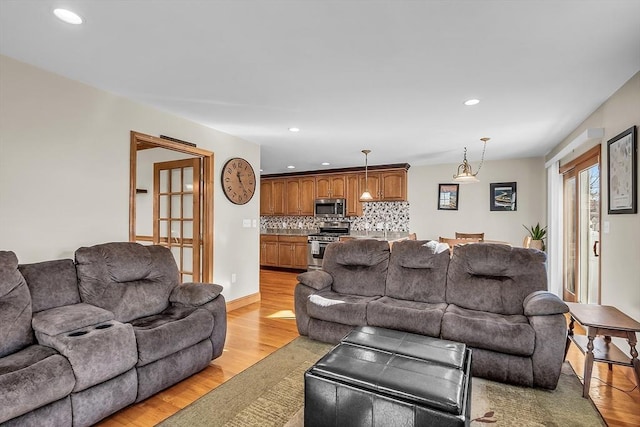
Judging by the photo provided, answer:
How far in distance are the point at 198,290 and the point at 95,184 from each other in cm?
131

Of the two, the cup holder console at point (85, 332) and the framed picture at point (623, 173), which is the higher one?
the framed picture at point (623, 173)

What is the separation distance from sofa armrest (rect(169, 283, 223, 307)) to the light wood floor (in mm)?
559

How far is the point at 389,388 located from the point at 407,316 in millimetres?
1313

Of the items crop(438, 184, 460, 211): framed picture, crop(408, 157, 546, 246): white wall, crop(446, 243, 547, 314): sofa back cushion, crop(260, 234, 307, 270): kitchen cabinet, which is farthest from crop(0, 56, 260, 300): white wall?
crop(438, 184, 460, 211): framed picture

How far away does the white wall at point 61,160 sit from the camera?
2.32 meters

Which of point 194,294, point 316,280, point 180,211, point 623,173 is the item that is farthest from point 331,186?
point 623,173

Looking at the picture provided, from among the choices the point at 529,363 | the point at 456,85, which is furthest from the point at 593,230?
the point at 456,85

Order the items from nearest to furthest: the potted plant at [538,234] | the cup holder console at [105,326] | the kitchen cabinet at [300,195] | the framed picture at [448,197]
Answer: the cup holder console at [105,326] → the potted plant at [538,234] → the framed picture at [448,197] → the kitchen cabinet at [300,195]

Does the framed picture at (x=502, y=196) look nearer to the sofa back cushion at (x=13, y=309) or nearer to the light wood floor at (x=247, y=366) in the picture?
the light wood floor at (x=247, y=366)

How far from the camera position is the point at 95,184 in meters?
2.83

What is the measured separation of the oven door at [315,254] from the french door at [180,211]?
3269 millimetres

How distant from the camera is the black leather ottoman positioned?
1431 mm

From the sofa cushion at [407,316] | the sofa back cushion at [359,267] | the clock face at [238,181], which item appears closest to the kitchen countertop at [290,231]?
the clock face at [238,181]

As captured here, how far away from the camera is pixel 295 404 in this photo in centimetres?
211
